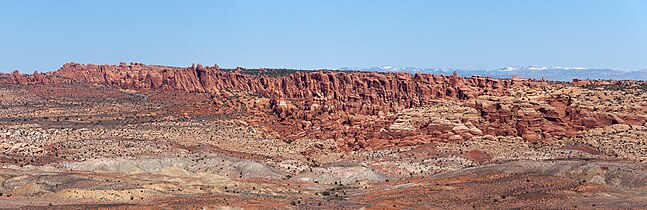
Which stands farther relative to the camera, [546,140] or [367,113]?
[367,113]

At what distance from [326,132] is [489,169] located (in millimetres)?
30388

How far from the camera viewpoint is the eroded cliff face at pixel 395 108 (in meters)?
89.3

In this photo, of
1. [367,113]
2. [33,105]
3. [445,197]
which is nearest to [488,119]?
[367,113]

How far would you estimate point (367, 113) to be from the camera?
10062cm

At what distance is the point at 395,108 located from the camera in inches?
3994

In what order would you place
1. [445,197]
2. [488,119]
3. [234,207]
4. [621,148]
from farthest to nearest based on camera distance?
[488,119] < [621,148] < [445,197] < [234,207]

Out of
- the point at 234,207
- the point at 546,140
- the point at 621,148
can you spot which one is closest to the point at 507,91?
the point at 546,140

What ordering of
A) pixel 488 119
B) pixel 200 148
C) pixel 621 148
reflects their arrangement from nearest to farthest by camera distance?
pixel 621 148, pixel 200 148, pixel 488 119

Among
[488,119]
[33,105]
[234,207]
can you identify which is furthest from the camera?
[33,105]

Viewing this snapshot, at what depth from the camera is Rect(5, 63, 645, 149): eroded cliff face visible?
8931 centimetres

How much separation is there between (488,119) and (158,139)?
141 feet

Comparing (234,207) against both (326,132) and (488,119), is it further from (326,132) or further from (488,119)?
(488,119)

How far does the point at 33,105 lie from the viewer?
12025 cm

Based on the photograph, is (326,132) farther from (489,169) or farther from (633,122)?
(633,122)
